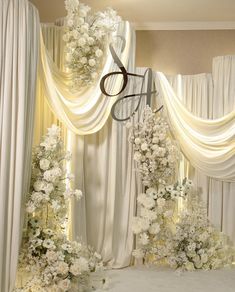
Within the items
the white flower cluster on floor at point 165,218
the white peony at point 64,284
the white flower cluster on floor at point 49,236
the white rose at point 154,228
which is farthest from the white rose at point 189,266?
the white peony at point 64,284

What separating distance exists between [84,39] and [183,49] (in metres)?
1.34

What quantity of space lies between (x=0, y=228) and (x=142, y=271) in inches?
58.8

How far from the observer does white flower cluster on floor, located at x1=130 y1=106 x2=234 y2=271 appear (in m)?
3.53

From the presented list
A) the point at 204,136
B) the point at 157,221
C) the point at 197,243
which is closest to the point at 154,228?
the point at 157,221

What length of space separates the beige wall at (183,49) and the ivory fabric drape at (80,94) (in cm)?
52

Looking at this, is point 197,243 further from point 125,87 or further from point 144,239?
point 125,87

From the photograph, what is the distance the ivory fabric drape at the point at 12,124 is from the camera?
264 centimetres

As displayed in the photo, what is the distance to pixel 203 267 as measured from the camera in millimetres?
3645

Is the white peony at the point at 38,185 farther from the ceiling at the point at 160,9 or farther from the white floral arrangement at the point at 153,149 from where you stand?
the ceiling at the point at 160,9

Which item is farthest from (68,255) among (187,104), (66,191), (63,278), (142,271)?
(187,104)

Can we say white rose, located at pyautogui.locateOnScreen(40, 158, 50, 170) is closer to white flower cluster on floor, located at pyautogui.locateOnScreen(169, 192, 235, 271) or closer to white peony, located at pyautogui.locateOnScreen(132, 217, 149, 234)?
A: white peony, located at pyautogui.locateOnScreen(132, 217, 149, 234)

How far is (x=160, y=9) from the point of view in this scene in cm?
382

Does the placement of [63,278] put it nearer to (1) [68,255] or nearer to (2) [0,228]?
(1) [68,255]

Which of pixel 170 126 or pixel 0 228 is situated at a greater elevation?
pixel 170 126
